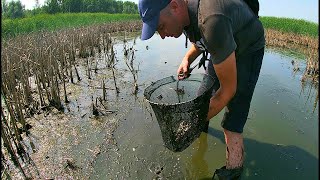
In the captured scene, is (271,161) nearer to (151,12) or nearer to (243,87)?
(243,87)

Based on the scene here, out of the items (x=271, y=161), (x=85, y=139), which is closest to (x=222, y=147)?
(x=271, y=161)

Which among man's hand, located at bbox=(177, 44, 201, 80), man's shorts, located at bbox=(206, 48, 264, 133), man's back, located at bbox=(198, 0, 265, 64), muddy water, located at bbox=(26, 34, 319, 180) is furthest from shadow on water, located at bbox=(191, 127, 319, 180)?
man's back, located at bbox=(198, 0, 265, 64)

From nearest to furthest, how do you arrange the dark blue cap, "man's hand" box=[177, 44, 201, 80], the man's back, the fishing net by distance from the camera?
1. the man's back
2. the dark blue cap
3. the fishing net
4. "man's hand" box=[177, 44, 201, 80]

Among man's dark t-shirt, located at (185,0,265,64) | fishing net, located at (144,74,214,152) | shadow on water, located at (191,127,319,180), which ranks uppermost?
man's dark t-shirt, located at (185,0,265,64)

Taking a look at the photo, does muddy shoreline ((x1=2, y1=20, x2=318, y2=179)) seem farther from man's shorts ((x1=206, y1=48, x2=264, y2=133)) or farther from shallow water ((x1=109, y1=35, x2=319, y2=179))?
man's shorts ((x1=206, y1=48, x2=264, y2=133))

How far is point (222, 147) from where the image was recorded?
10.6 feet

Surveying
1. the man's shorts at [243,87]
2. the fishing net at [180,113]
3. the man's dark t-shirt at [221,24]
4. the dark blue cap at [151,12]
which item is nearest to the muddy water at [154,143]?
the fishing net at [180,113]

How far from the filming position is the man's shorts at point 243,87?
2.19m

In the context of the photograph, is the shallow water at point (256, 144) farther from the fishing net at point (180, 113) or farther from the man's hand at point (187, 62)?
the man's hand at point (187, 62)

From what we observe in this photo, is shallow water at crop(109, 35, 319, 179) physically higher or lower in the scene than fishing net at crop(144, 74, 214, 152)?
lower

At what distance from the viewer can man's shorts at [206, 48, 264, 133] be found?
219 centimetres

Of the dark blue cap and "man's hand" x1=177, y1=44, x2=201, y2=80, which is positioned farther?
"man's hand" x1=177, y1=44, x2=201, y2=80

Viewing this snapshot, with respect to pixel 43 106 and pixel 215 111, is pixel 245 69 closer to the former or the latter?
pixel 215 111

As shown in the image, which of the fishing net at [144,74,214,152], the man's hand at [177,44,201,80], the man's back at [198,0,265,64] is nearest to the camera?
the man's back at [198,0,265,64]
